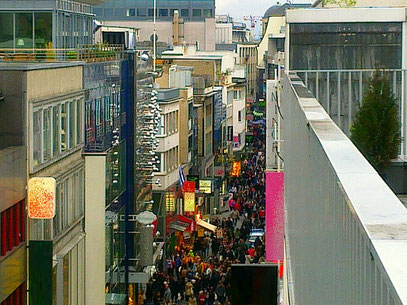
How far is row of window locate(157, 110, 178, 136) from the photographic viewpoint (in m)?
67.5

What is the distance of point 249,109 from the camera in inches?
6481

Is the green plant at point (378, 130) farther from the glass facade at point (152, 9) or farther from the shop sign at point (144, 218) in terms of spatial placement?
the glass facade at point (152, 9)

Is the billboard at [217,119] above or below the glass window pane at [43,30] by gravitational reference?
below

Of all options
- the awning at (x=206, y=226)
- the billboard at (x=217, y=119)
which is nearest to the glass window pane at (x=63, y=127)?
the awning at (x=206, y=226)

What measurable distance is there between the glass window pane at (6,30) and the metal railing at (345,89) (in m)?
23.7

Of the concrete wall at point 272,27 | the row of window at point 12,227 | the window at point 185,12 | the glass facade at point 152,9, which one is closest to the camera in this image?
the row of window at point 12,227

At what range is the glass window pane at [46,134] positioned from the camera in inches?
1169

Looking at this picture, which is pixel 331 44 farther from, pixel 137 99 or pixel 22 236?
pixel 137 99

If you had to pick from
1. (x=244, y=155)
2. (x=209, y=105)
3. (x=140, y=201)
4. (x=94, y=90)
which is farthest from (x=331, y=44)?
(x=244, y=155)

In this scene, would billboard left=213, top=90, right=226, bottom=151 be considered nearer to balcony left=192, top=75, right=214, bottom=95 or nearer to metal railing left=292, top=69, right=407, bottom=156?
balcony left=192, top=75, right=214, bottom=95

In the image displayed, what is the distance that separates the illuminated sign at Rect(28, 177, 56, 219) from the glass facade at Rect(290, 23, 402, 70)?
1119 centimetres

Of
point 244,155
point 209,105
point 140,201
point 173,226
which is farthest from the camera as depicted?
point 244,155

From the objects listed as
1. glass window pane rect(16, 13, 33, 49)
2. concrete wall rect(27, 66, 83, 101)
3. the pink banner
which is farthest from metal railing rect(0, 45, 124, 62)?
the pink banner

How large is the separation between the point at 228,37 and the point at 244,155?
1976 inches
